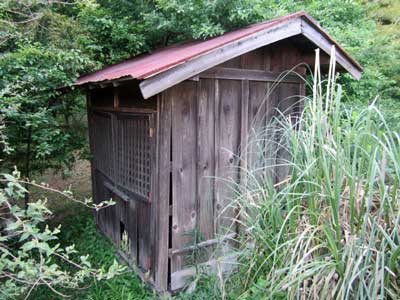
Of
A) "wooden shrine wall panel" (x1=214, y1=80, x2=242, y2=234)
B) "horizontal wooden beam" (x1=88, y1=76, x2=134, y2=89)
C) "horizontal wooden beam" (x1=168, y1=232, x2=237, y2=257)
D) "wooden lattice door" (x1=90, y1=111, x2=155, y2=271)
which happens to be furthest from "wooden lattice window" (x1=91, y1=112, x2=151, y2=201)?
"wooden shrine wall panel" (x1=214, y1=80, x2=242, y2=234)

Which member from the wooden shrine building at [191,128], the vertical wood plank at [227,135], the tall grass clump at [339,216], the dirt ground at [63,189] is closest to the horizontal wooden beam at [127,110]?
the wooden shrine building at [191,128]

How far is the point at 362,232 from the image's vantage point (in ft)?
4.65

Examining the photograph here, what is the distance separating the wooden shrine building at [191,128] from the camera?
9.95ft

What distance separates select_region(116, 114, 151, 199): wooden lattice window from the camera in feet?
10.9

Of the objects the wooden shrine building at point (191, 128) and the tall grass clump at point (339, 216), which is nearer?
the tall grass clump at point (339, 216)

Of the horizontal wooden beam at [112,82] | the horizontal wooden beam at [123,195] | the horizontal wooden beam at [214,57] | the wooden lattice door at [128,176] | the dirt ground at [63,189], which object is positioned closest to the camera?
the horizontal wooden beam at [214,57]

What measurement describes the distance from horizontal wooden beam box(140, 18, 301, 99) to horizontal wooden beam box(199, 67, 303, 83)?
35 cm

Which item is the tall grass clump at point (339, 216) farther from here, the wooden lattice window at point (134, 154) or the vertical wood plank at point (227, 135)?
the wooden lattice window at point (134, 154)

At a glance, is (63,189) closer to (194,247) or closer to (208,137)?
(194,247)

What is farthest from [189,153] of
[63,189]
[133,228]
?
[63,189]

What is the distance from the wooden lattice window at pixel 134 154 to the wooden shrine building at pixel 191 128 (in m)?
0.01

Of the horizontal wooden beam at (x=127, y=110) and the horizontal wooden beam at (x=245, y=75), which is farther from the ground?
the horizontal wooden beam at (x=245, y=75)

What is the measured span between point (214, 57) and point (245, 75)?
2.49 feet

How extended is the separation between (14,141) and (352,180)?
426 centimetres
